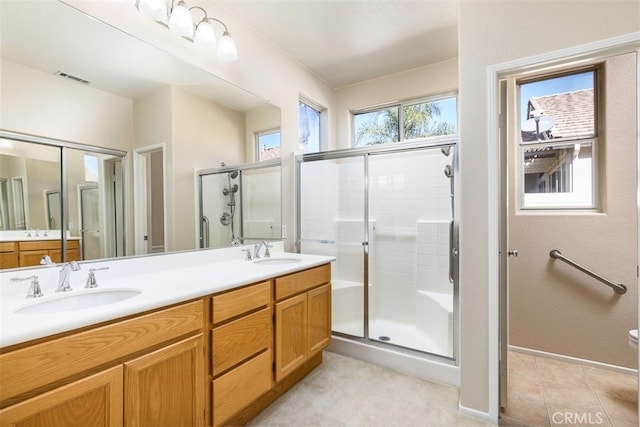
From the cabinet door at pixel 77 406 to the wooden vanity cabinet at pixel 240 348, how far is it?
421 millimetres

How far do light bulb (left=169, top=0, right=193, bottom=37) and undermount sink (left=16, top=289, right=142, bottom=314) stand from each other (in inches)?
59.6

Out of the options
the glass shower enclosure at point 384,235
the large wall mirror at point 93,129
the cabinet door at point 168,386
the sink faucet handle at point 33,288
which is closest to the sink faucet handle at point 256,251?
the large wall mirror at point 93,129

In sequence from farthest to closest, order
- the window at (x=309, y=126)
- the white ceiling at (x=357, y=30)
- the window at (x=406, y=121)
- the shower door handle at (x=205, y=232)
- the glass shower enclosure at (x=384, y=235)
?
the window at (x=309, y=126), the window at (x=406, y=121), the glass shower enclosure at (x=384, y=235), the white ceiling at (x=357, y=30), the shower door handle at (x=205, y=232)

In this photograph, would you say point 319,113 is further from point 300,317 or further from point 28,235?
point 28,235

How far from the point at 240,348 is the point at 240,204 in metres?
1.19

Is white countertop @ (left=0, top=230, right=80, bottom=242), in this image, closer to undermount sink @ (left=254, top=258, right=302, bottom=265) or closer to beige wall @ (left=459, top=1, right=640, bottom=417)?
undermount sink @ (left=254, top=258, right=302, bottom=265)

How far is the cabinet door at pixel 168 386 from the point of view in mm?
1085

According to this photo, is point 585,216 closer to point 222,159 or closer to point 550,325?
point 550,325

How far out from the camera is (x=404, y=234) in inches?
119

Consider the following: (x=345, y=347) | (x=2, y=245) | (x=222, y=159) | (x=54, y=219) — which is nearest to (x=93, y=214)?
(x=54, y=219)

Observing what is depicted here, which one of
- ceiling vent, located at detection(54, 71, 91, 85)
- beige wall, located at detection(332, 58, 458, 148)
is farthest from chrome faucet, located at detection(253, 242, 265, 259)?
beige wall, located at detection(332, 58, 458, 148)

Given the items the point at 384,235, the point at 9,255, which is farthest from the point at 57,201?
the point at 384,235

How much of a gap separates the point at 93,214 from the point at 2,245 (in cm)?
35

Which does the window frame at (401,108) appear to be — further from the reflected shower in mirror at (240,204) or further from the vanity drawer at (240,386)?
the vanity drawer at (240,386)
